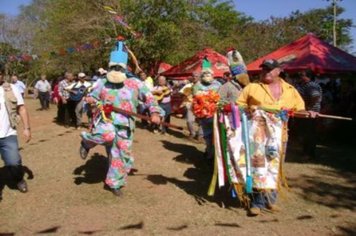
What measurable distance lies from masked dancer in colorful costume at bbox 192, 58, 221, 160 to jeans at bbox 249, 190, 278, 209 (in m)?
1.13

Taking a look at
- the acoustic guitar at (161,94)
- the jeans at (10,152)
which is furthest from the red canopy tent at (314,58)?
the jeans at (10,152)

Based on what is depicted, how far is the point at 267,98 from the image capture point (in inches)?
214

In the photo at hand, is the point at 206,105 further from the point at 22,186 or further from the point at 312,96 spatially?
the point at 312,96

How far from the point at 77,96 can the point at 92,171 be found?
546cm

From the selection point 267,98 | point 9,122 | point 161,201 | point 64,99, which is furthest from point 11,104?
point 64,99

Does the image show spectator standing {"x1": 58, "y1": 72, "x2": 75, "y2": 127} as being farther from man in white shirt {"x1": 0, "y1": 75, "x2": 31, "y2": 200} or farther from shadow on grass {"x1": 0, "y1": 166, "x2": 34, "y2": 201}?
man in white shirt {"x1": 0, "y1": 75, "x2": 31, "y2": 200}

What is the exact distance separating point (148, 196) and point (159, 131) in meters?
5.87

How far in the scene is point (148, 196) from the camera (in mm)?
6164

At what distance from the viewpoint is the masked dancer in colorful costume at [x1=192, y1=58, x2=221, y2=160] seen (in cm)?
554

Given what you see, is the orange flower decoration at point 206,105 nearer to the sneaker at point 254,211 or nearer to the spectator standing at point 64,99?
the sneaker at point 254,211

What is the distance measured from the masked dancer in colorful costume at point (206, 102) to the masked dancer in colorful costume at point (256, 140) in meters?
0.17

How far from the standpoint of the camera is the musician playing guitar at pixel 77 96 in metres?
12.5

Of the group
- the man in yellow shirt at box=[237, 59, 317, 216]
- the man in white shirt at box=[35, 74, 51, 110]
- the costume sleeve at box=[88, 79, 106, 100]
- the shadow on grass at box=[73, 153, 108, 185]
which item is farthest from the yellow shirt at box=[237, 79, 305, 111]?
the man in white shirt at box=[35, 74, 51, 110]

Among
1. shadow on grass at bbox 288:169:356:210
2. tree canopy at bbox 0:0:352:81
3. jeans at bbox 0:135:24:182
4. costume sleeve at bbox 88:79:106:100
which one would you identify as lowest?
shadow on grass at bbox 288:169:356:210
